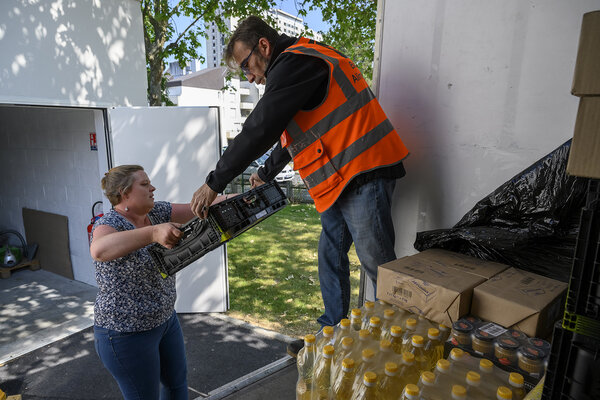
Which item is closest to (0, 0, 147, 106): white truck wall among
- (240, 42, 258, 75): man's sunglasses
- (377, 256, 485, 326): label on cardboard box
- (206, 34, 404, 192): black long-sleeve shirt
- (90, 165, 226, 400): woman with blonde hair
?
(90, 165, 226, 400): woman with blonde hair

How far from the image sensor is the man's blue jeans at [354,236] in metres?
2.13

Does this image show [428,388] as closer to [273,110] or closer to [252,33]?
[273,110]

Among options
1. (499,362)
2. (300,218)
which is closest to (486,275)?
(499,362)

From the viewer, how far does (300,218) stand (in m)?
10.2

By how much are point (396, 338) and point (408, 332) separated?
0.07 meters

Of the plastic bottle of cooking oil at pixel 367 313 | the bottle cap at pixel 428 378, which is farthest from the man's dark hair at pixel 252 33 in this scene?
the bottle cap at pixel 428 378

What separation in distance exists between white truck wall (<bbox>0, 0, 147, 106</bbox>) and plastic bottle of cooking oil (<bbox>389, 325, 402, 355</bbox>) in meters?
4.30

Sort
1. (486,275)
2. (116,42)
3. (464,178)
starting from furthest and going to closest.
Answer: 1. (116,42)
2. (464,178)
3. (486,275)

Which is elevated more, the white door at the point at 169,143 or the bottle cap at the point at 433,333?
the white door at the point at 169,143

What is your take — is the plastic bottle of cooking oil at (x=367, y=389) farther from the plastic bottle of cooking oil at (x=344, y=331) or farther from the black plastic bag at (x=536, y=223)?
the black plastic bag at (x=536, y=223)

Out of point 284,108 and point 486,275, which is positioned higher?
point 284,108

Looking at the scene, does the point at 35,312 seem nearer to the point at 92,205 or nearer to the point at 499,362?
the point at 92,205

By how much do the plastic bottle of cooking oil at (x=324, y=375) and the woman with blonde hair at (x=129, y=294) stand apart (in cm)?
93

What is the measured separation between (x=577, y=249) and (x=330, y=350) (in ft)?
2.77
